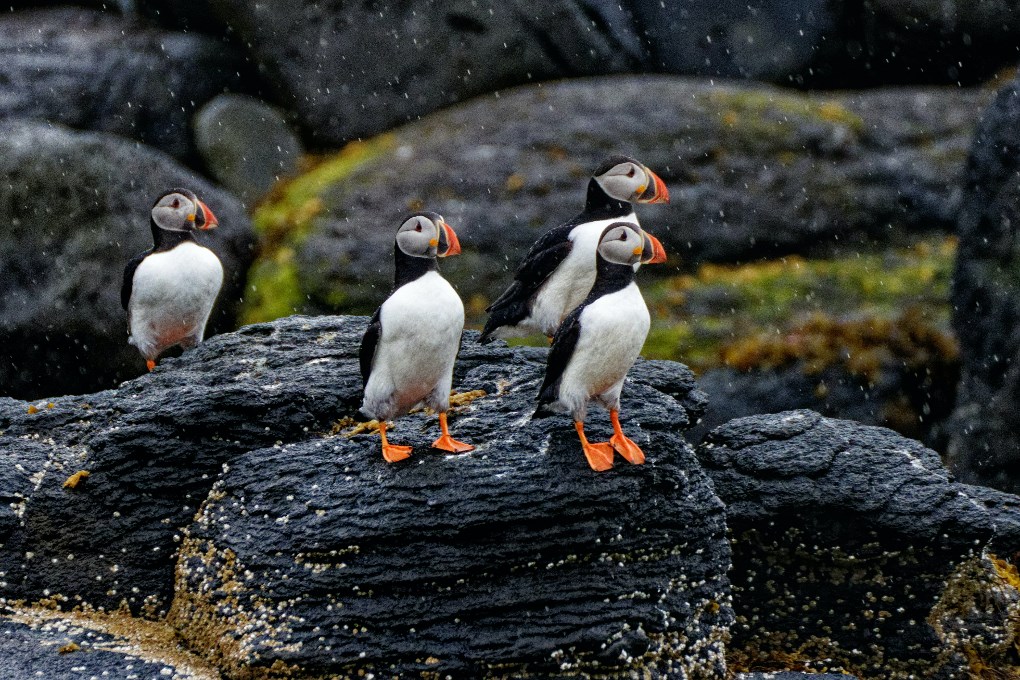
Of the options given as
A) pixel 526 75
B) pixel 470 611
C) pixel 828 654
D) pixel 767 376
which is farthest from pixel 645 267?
pixel 470 611

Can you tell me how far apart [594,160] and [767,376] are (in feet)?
10.1

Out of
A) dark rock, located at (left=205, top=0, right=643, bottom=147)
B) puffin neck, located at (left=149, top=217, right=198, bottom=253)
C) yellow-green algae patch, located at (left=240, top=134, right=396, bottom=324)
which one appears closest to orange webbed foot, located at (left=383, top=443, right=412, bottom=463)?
puffin neck, located at (left=149, top=217, right=198, bottom=253)

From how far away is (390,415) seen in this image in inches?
216

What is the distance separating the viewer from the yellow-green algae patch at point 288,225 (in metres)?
11.2

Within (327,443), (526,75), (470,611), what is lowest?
(470,611)

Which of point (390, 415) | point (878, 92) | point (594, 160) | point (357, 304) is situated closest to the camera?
point (390, 415)

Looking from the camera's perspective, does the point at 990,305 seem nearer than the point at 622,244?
No

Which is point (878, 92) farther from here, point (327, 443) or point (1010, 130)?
point (327, 443)

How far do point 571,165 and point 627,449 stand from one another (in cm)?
684

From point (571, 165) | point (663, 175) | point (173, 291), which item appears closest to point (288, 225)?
point (571, 165)

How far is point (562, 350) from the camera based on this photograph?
5176mm

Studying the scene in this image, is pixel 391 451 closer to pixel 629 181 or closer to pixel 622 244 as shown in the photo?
pixel 622 244

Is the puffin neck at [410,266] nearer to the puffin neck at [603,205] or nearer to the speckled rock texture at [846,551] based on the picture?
the puffin neck at [603,205]

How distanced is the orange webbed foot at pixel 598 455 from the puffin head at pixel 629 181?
1.29 m
